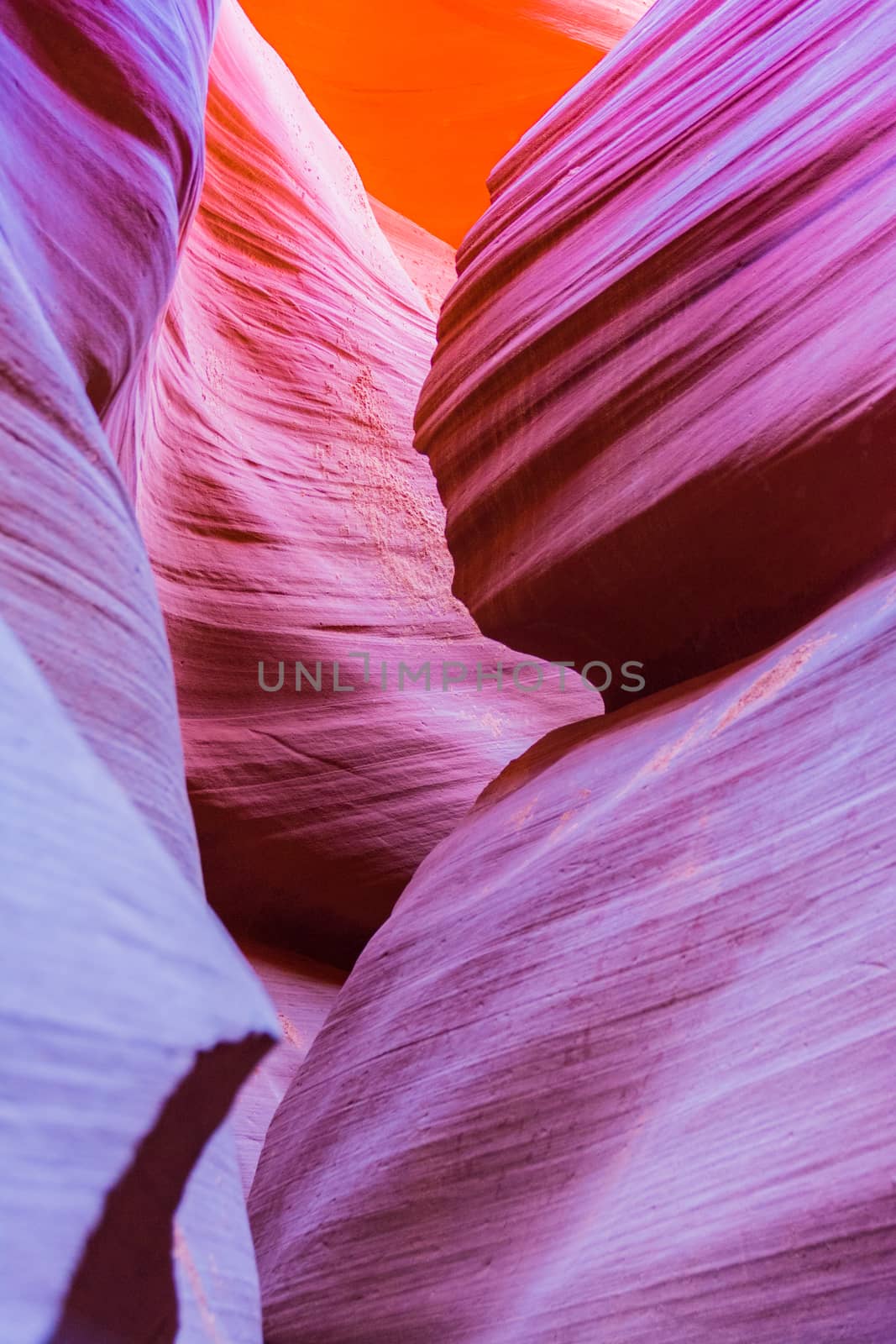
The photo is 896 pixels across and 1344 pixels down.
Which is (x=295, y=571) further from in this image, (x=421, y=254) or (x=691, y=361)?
(x=421, y=254)

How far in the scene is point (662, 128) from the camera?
2279 mm

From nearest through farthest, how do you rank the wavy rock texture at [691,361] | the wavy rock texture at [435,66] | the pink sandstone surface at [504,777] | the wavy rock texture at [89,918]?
the wavy rock texture at [89,918], the pink sandstone surface at [504,777], the wavy rock texture at [691,361], the wavy rock texture at [435,66]

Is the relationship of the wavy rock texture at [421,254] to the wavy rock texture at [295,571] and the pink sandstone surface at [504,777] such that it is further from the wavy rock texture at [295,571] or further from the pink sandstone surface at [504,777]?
the pink sandstone surface at [504,777]

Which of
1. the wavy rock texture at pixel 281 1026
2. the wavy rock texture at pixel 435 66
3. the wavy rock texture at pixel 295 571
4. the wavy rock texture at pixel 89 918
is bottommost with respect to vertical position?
the wavy rock texture at pixel 281 1026

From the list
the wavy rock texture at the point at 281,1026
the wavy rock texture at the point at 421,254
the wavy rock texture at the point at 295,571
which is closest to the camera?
the wavy rock texture at the point at 281,1026

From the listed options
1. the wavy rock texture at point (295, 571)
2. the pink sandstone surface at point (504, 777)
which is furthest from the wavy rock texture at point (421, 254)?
the pink sandstone surface at point (504, 777)

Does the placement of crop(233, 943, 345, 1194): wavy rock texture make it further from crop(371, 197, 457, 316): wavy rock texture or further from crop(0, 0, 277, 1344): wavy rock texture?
crop(371, 197, 457, 316): wavy rock texture

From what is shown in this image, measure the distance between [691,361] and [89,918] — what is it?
1529 mm

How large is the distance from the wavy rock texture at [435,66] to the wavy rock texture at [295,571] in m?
2.59

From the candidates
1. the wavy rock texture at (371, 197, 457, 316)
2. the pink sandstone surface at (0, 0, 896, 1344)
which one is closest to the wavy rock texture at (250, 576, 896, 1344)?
the pink sandstone surface at (0, 0, 896, 1344)

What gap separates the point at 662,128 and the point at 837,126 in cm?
50

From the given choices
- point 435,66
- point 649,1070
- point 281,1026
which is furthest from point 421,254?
point 649,1070

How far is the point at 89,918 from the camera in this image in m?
0.72

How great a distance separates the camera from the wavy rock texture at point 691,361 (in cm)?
172
